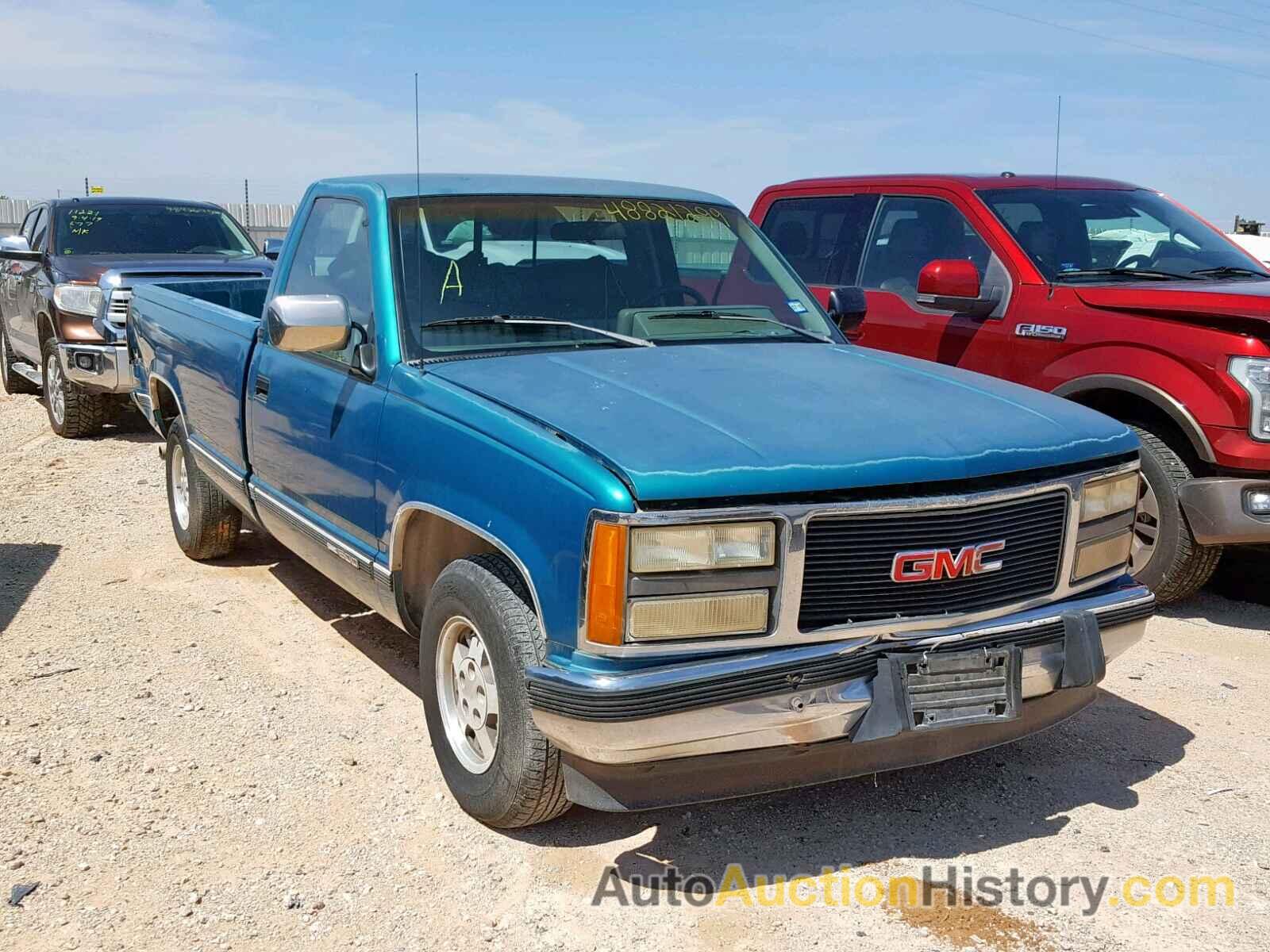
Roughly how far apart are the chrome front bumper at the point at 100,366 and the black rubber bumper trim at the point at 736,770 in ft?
23.3

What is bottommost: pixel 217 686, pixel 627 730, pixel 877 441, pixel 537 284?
pixel 217 686

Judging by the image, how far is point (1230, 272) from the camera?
6.19 m

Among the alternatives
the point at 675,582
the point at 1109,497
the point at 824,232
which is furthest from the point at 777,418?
the point at 824,232

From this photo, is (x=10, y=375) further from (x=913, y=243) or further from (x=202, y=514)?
(x=913, y=243)

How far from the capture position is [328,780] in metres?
3.91

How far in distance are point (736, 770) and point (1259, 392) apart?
10.6 feet

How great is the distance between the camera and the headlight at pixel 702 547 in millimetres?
2932

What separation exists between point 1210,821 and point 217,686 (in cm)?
338

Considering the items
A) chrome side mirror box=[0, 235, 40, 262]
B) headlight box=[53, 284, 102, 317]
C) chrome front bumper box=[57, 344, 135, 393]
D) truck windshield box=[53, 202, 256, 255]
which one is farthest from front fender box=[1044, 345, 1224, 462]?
chrome side mirror box=[0, 235, 40, 262]

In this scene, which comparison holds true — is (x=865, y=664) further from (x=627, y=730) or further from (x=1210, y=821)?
(x=1210, y=821)

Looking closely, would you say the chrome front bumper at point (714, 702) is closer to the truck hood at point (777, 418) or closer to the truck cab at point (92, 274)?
the truck hood at point (777, 418)

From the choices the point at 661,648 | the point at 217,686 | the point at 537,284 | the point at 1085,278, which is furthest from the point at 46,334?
the point at 661,648

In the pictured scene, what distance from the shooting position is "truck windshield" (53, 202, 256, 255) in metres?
10.4

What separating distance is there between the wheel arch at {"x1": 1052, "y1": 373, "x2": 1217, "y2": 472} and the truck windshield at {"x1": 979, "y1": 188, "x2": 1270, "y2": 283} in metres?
0.62
